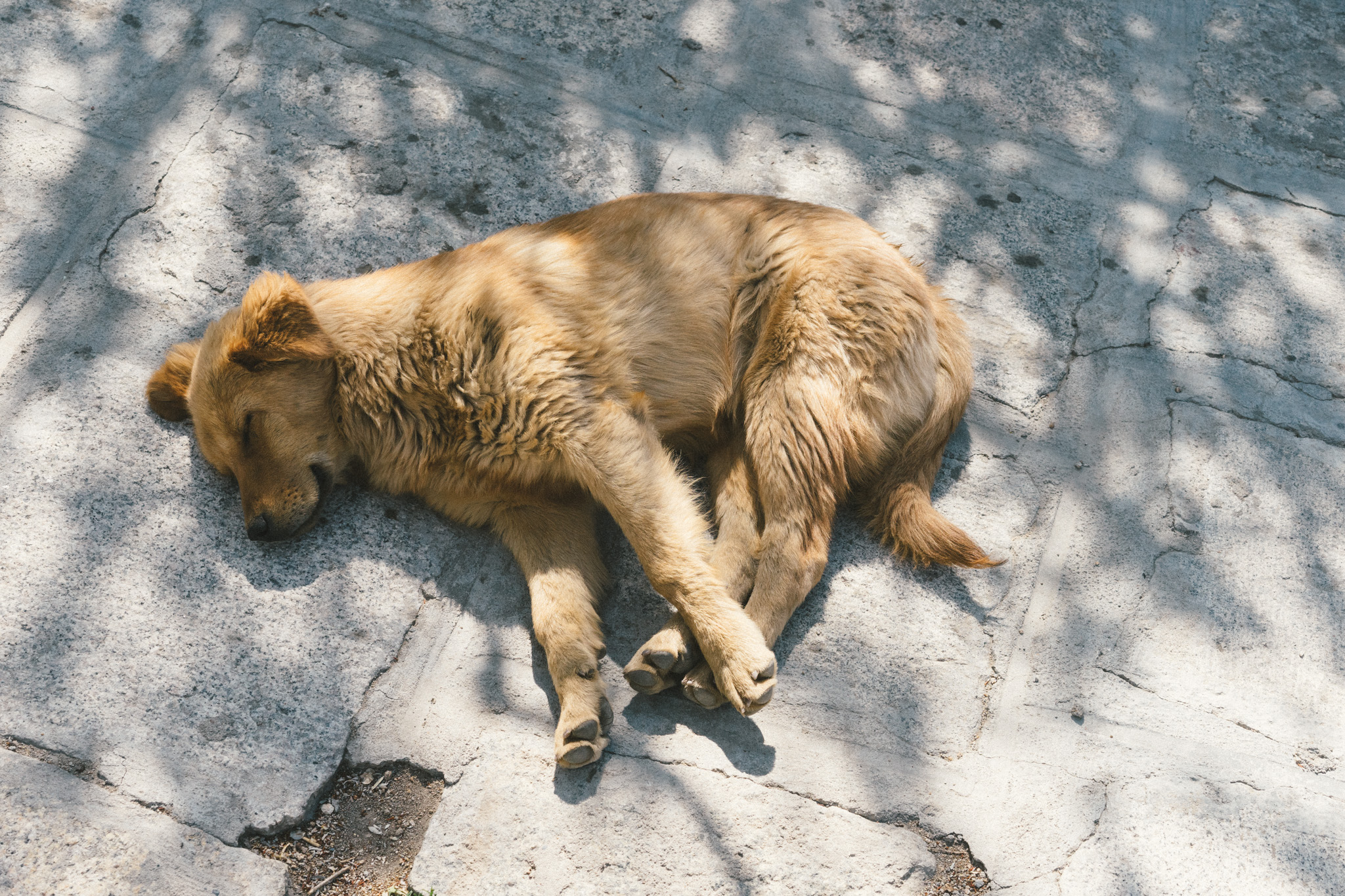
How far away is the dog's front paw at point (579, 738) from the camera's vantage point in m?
2.89

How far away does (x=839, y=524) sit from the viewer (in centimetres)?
362

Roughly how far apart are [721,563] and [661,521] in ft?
1.04

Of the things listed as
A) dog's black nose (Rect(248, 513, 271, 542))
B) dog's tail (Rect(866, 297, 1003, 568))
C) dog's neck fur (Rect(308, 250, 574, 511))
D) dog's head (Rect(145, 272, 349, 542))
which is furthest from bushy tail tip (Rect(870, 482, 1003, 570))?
dog's black nose (Rect(248, 513, 271, 542))

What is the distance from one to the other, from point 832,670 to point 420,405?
1.72m

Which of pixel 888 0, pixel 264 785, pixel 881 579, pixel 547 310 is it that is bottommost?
pixel 264 785

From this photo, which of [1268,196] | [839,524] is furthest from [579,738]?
[1268,196]

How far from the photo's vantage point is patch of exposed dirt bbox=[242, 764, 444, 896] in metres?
2.76

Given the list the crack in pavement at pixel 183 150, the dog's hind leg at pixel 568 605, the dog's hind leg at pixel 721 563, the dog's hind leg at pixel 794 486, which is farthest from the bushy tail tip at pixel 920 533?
the crack in pavement at pixel 183 150

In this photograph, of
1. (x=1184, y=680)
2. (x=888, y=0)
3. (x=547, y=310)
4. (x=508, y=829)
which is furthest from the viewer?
(x=888, y=0)

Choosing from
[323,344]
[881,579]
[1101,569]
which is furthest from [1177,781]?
[323,344]

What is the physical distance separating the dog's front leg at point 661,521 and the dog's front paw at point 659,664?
2.8 inches

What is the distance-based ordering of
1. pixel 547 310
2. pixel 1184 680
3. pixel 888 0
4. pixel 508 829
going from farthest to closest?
pixel 888 0 → pixel 547 310 → pixel 1184 680 → pixel 508 829

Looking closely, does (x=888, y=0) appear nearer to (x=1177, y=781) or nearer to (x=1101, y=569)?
(x=1101, y=569)

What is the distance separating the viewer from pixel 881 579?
3465 millimetres
